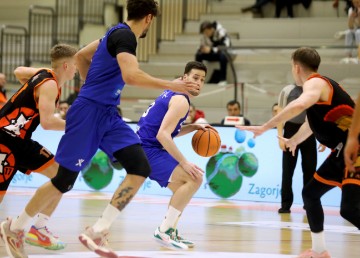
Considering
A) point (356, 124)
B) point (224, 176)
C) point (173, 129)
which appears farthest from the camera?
point (224, 176)

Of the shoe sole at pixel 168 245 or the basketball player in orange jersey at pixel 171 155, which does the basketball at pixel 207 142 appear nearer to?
the basketball player in orange jersey at pixel 171 155

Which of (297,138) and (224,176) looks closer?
(297,138)

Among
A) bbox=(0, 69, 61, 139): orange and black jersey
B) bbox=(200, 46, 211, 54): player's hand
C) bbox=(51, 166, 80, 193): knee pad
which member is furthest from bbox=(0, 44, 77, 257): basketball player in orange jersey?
bbox=(200, 46, 211, 54): player's hand

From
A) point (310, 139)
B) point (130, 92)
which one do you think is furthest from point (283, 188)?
point (130, 92)

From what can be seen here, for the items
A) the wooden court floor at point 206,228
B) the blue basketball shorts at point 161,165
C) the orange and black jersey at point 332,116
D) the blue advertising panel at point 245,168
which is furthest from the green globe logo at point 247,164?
the orange and black jersey at point 332,116

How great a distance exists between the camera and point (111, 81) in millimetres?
6316

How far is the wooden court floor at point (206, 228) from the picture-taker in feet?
23.2

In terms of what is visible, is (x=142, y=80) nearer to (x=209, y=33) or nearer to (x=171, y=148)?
(x=171, y=148)

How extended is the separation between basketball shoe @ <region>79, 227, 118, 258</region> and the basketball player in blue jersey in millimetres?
15

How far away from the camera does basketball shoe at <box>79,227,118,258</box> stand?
Result: 5824 millimetres

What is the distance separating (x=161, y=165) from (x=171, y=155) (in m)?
0.13

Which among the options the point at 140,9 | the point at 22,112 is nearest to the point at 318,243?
the point at 140,9

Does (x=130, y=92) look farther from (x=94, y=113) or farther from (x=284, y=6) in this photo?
(x=94, y=113)

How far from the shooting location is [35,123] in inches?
276
